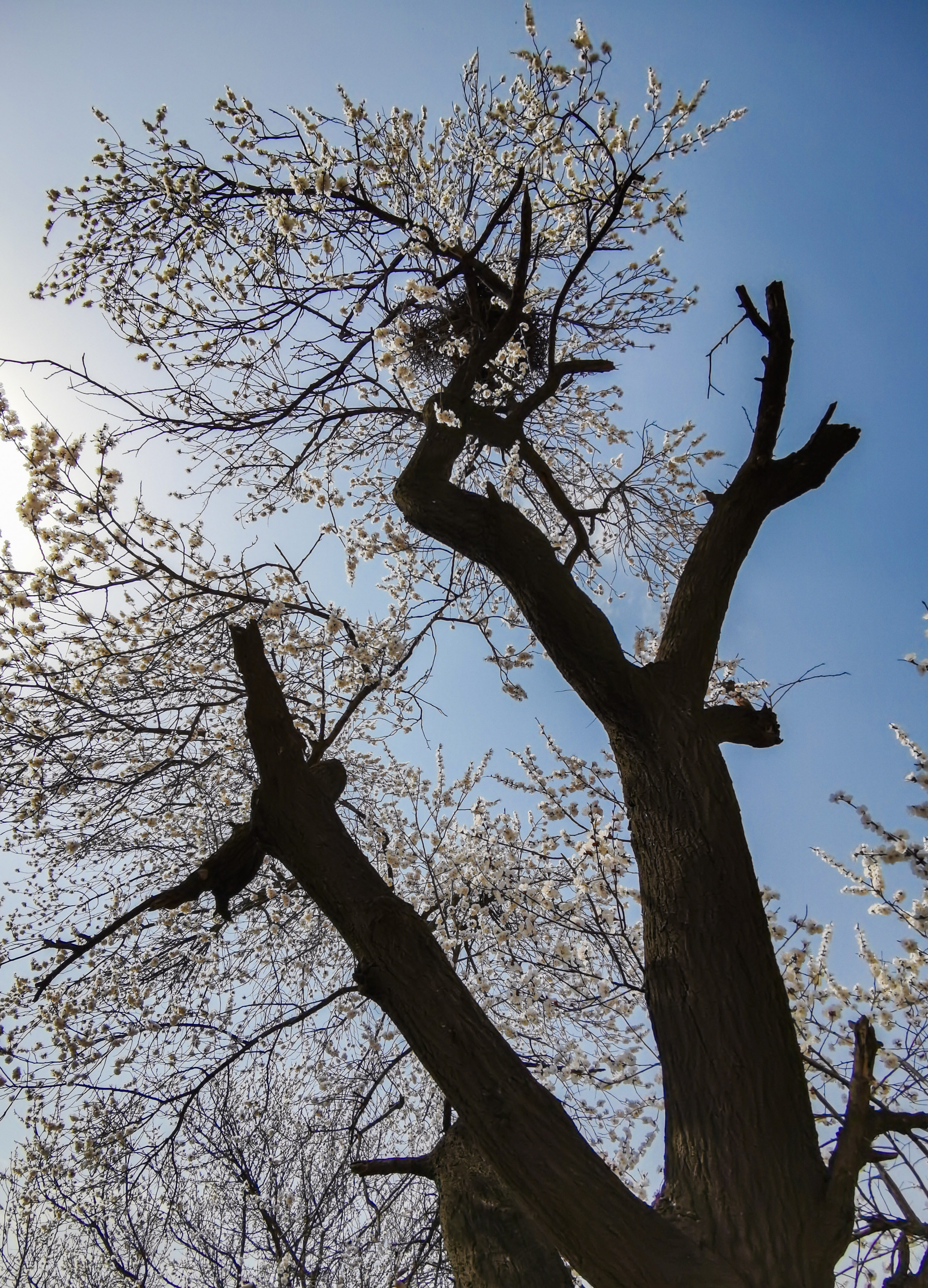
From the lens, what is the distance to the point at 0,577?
4.19 metres

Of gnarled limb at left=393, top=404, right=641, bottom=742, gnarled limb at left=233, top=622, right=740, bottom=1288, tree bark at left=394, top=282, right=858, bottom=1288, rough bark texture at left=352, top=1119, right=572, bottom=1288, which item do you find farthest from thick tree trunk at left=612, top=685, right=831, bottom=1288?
rough bark texture at left=352, top=1119, right=572, bottom=1288

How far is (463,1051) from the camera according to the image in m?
2.16

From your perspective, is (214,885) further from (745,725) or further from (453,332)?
(453,332)

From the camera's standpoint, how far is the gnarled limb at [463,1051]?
182cm

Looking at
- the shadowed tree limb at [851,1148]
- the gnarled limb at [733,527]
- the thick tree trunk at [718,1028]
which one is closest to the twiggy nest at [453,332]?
the gnarled limb at [733,527]

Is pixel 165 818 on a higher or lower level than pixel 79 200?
lower

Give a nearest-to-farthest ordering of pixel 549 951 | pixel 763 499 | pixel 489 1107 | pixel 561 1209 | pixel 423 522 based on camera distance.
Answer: pixel 561 1209 < pixel 489 1107 < pixel 763 499 < pixel 423 522 < pixel 549 951

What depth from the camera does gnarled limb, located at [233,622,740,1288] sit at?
71.8 inches

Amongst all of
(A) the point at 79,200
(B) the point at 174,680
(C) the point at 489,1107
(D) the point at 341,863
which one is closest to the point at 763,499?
(D) the point at 341,863

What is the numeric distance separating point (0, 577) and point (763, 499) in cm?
413

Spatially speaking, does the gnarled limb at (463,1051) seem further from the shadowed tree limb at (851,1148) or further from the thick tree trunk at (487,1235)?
the thick tree trunk at (487,1235)

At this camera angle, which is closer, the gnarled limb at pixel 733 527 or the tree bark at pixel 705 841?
the tree bark at pixel 705 841

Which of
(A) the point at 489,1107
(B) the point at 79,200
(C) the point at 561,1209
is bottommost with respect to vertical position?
(C) the point at 561,1209

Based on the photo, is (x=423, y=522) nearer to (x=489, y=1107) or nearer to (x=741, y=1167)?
(x=489, y=1107)
